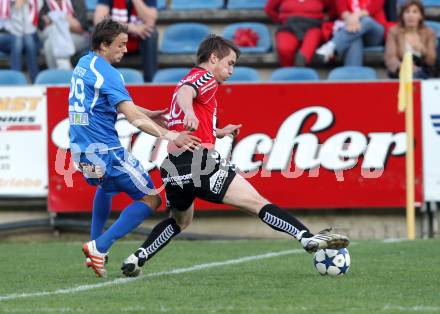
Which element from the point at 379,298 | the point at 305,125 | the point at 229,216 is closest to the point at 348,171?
the point at 305,125

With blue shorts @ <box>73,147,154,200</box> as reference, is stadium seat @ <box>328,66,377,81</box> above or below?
above

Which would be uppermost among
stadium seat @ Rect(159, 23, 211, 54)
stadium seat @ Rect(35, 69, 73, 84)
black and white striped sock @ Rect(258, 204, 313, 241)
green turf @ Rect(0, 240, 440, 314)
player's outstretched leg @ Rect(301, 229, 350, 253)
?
stadium seat @ Rect(159, 23, 211, 54)

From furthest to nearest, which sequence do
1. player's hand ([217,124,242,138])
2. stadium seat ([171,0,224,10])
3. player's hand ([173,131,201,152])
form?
stadium seat ([171,0,224,10]) < player's hand ([217,124,242,138]) < player's hand ([173,131,201,152])

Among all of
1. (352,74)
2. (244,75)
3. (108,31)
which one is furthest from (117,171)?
(352,74)

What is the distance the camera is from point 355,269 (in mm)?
8055

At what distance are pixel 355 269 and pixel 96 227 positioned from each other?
201 centimetres

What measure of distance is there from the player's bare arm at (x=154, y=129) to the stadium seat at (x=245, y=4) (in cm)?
730

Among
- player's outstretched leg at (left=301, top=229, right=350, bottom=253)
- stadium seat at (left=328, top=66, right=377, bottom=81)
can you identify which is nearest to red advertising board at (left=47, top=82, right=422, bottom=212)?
stadium seat at (left=328, top=66, right=377, bottom=81)

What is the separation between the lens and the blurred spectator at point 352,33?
13.2 meters

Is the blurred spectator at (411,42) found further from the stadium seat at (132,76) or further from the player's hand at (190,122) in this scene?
the player's hand at (190,122)

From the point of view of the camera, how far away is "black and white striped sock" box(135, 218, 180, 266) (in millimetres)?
7492

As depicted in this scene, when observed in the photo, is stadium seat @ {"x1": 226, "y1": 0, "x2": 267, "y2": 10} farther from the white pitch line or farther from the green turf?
the white pitch line

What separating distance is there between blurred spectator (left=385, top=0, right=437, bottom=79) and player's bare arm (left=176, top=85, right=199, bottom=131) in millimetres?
6314

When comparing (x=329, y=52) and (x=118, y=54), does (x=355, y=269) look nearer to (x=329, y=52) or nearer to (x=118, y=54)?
(x=118, y=54)
